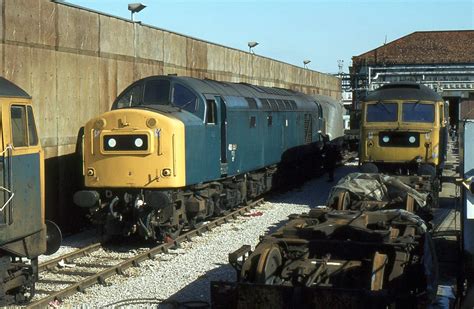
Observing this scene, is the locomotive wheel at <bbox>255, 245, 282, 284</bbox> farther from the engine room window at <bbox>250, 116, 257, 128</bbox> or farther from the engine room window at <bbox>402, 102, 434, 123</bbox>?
the engine room window at <bbox>402, 102, 434, 123</bbox>

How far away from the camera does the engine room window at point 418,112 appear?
1795 centimetres

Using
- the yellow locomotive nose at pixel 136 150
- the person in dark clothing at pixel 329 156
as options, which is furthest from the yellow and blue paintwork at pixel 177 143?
the person in dark clothing at pixel 329 156

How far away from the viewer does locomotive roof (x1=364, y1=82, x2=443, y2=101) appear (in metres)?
18.2

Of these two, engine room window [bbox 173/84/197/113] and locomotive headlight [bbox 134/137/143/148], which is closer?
locomotive headlight [bbox 134/137/143/148]

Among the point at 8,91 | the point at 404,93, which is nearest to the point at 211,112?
the point at 404,93

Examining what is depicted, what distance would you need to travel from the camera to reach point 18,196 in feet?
28.2

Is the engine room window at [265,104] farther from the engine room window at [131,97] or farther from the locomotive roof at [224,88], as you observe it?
the engine room window at [131,97]

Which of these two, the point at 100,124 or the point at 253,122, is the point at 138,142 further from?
the point at 253,122

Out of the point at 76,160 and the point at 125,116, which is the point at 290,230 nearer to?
the point at 125,116

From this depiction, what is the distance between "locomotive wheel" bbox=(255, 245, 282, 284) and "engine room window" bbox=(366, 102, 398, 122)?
10525 millimetres

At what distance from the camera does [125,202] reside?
42.8 ft

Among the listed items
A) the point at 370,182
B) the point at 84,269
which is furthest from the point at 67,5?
the point at 370,182

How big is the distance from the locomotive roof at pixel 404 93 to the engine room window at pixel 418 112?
0.19 meters

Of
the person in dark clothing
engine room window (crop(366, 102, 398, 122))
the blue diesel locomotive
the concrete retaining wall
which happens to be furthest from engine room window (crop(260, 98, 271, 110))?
the person in dark clothing
